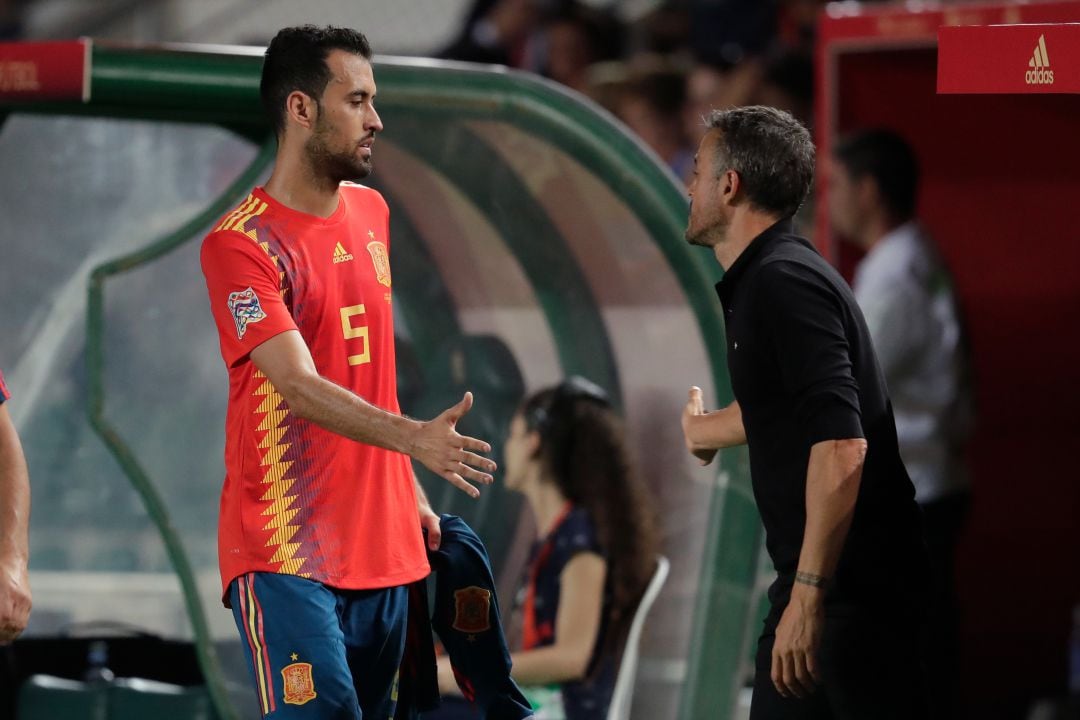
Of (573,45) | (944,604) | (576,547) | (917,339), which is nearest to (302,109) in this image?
(576,547)

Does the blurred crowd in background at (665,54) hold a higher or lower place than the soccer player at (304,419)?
higher

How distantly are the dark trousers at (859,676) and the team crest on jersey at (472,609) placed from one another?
0.62 m

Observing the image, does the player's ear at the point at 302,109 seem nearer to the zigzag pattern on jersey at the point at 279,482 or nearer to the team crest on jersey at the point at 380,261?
the team crest on jersey at the point at 380,261

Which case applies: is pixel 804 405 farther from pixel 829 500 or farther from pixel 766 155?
pixel 766 155

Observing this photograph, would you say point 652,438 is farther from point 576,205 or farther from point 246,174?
point 246,174

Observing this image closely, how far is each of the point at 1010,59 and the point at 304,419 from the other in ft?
5.06

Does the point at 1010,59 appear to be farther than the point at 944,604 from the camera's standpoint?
No

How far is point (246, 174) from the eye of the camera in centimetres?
515

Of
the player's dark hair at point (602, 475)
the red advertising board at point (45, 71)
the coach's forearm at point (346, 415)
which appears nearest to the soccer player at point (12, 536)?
the coach's forearm at point (346, 415)

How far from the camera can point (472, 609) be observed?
394cm

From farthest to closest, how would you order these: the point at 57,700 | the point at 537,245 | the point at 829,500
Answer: the point at 537,245
the point at 57,700
the point at 829,500

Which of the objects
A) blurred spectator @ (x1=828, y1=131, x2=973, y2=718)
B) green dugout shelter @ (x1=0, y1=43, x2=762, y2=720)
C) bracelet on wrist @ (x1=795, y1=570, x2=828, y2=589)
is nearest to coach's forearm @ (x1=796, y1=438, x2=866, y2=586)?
bracelet on wrist @ (x1=795, y1=570, x2=828, y2=589)

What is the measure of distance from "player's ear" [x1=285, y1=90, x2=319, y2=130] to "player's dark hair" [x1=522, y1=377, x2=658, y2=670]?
2192 millimetres

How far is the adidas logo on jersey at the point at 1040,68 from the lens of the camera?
3.59 meters
